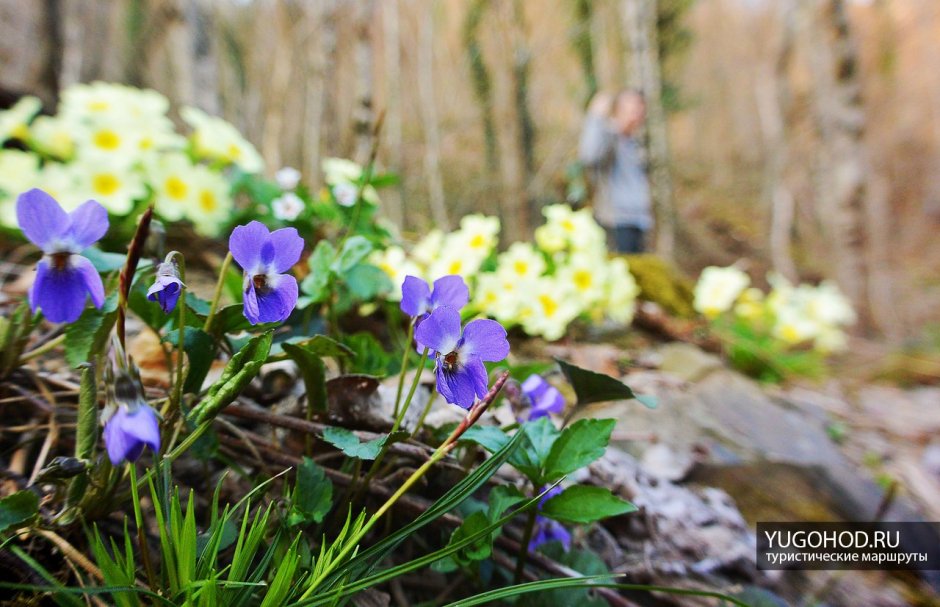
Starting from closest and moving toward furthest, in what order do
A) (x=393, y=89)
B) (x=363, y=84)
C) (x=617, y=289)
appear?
(x=617, y=289) → (x=363, y=84) → (x=393, y=89)

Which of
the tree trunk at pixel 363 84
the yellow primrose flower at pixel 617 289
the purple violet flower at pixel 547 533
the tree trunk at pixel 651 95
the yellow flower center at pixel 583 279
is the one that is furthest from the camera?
the tree trunk at pixel 651 95

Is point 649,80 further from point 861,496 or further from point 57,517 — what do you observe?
point 57,517

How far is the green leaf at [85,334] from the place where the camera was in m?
0.64

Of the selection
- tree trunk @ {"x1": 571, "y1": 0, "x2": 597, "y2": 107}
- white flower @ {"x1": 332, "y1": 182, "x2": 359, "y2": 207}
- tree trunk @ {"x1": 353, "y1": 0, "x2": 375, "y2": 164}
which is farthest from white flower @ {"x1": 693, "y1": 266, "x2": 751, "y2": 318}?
tree trunk @ {"x1": 571, "y1": 0, "x2": 597, "y2": 107}

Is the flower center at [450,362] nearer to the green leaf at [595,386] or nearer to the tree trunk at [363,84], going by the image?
the green leaf at [595,386]

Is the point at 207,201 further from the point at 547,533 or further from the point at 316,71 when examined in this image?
the point at 316,71

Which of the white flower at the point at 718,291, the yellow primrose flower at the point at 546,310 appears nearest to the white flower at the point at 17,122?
the yellow primrose flower at the point at 546,310

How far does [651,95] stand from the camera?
6.46 metres

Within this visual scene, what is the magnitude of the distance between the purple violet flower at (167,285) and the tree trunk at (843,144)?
600 cm

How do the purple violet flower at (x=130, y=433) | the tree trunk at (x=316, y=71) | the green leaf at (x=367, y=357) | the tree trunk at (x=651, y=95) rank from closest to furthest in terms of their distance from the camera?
the purple violet flower at (x=130, y=433), the green leaf at (x=367, y=357), the tree trunk at (x=316, y=71), the tree trunk at (x=651, y=95)

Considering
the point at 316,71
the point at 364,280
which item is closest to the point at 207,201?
the point at 364,280

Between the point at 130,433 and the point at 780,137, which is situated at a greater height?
the point at 780,137

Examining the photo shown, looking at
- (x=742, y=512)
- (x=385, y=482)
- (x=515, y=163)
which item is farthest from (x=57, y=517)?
(x=515, y=163)

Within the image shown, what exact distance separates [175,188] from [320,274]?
0.89m
